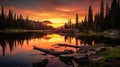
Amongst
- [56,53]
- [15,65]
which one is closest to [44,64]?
[15,65]

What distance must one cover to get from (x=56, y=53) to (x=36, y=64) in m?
7.17

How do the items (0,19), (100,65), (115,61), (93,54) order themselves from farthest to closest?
1. (0,19)
2. (93,54)
3. (115,61)
4. (100,65)

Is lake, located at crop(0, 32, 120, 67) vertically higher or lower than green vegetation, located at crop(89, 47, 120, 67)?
lower

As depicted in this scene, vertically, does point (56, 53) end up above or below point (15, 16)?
below

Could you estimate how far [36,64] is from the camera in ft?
56.2

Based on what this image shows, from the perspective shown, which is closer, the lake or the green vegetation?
the green vegetation

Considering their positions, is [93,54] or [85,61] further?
[93,54]

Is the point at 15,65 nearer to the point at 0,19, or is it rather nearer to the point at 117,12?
the point at 117,12

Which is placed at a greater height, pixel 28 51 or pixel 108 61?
pixel 108 61

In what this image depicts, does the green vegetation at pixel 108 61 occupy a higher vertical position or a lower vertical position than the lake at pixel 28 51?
higher

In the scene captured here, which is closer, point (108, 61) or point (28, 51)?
point (108, 61)

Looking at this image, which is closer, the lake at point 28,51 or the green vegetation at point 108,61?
the green vegetation at point 108,61

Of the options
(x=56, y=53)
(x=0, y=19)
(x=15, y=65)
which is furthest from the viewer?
(x=0, y=19)

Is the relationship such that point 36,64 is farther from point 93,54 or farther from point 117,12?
point 117,12
